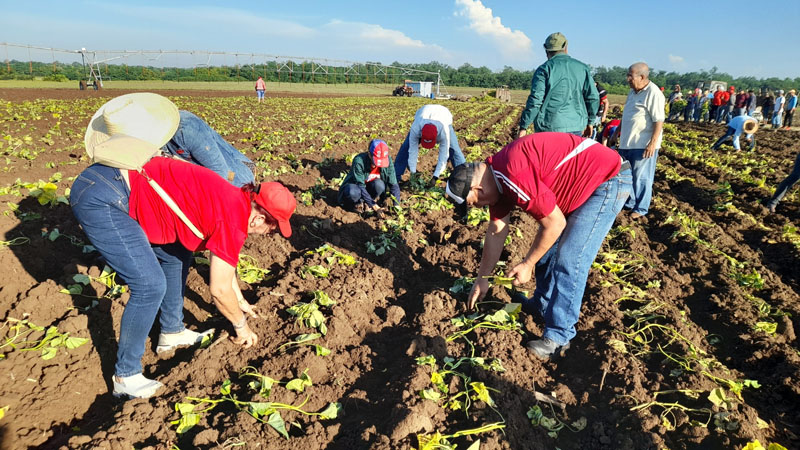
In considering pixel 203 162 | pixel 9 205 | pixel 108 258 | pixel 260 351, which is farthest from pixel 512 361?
pixel 9 205

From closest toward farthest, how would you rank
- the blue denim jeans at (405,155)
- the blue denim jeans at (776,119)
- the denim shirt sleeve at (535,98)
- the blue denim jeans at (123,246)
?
the blue denim jeans at (123,246)
the denim shirt sleeve at (535,98)
the blue denim jeans at (405,155)
the blue denim jeans at (776,119)

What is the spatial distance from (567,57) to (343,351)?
4.26 metres

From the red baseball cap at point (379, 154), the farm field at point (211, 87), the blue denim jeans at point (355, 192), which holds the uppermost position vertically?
the farm field at point (211, 87)

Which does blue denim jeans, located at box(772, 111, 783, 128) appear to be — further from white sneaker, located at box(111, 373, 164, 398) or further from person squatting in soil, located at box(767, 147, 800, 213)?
white sneaker, located at box(111, 373, 164, 398)

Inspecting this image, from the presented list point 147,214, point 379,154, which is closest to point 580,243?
point 147,214

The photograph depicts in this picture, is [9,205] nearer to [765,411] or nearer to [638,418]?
[638,418]

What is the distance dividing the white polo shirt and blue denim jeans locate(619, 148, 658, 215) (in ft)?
0.42

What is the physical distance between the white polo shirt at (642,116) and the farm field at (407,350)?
48.0 inches

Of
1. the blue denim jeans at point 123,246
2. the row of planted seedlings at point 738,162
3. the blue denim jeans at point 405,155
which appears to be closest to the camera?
the blue denim jeans at point 123,246

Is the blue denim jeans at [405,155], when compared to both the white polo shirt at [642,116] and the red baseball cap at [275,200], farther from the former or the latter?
the red baseball cap at [275,200]

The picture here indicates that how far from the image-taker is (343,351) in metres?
3.34

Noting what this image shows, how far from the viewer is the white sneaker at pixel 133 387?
110 inches

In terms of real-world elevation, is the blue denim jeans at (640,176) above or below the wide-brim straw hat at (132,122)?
below

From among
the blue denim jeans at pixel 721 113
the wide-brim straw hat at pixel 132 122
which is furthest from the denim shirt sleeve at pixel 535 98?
the blue denim jeans at pixel 721 113
